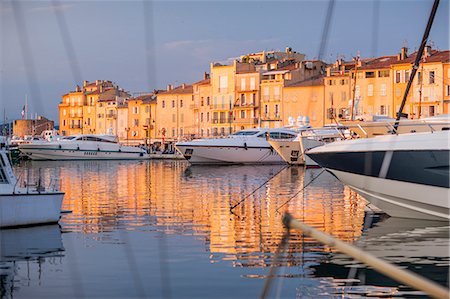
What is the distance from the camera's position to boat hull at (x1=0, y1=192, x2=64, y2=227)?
17.7 m

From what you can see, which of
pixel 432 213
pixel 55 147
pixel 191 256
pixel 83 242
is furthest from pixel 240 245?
pixel 55 147

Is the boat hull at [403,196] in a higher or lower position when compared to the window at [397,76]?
lower

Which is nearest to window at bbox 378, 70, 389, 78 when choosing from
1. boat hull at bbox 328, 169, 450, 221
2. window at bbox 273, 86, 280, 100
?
window at bbox 273, 86, 280, 100

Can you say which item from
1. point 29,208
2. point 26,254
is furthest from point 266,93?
point 26,254

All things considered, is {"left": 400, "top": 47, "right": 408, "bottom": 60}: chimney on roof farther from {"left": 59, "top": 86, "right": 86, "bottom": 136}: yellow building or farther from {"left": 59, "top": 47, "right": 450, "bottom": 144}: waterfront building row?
{"left": 59, "top": 86, "right": 86, "bottom": 136}: yellow building

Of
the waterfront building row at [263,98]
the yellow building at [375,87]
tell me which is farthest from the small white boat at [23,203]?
the yellow building at [375,87]

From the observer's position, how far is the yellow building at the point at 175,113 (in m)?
116

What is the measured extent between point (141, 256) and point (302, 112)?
275 ft

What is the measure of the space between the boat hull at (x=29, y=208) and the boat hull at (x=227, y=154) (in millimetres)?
47005

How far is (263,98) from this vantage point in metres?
102

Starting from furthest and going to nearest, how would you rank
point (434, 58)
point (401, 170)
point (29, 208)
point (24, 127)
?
point (24, 127)
point (434, 58)
point (29, 208)
point (401, 170)

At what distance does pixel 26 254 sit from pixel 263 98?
87.8m

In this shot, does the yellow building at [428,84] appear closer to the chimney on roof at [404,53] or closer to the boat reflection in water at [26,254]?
the chimney on roof at [404,53]

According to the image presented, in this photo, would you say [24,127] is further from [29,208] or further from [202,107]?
[29,208]
